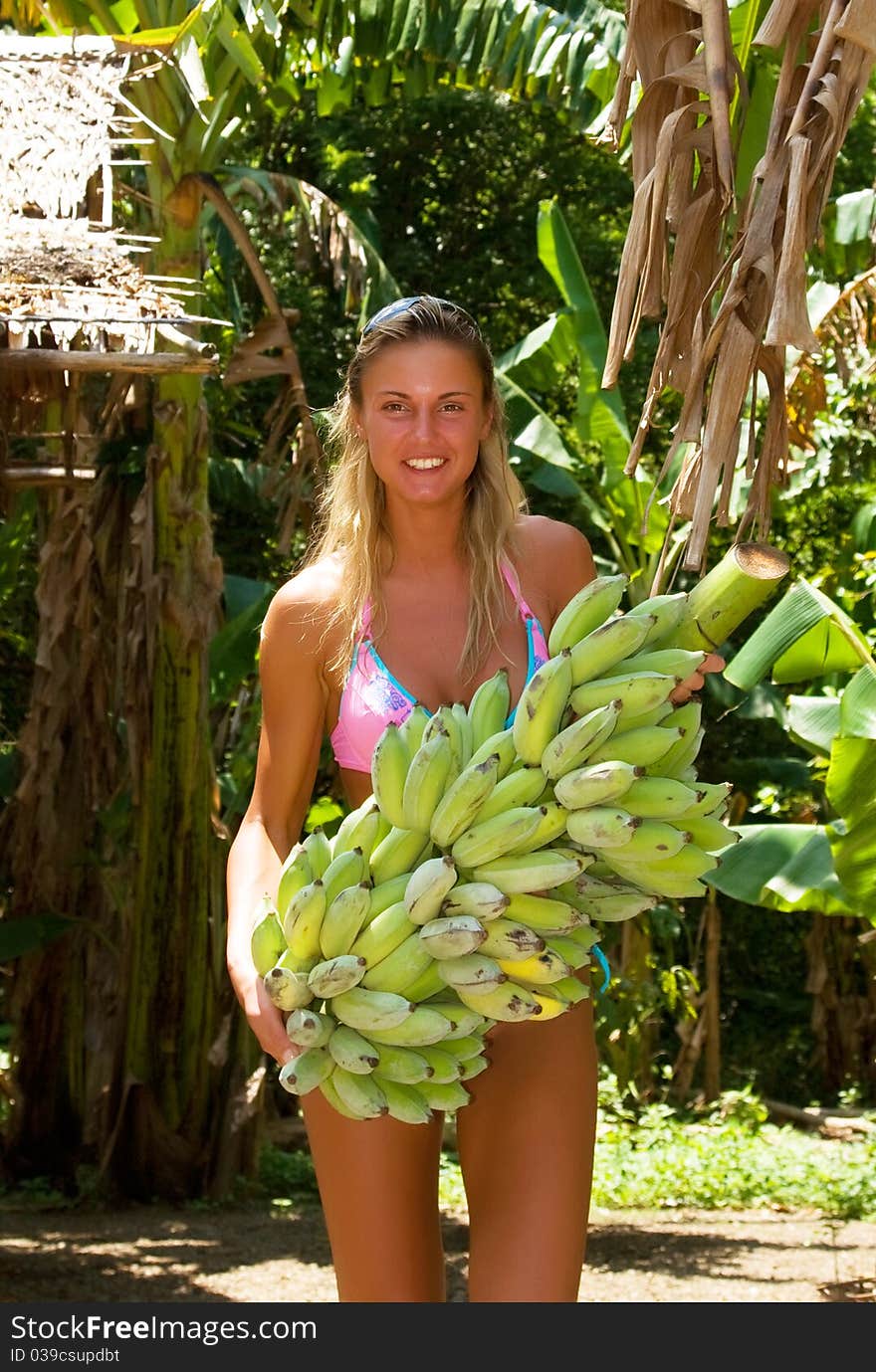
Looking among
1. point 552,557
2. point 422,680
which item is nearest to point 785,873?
point 552,557

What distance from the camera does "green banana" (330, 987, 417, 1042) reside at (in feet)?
6.30

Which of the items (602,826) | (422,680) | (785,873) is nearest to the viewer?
(602,826)

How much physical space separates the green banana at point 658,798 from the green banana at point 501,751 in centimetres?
15

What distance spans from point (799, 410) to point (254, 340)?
7.47 feet

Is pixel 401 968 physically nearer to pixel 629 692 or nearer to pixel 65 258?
pixel 629 692

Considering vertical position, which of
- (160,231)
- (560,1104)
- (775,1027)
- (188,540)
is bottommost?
(775,1027)

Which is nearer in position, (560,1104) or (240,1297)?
(560,1104)

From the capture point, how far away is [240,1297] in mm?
5852

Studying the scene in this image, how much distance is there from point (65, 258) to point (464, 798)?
3.39 metres

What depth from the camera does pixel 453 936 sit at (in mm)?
1902

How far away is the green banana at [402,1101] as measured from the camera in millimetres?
2008

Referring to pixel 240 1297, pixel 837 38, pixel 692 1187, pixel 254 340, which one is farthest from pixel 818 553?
pixel 837 38

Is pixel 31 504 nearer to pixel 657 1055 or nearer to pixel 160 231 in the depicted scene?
pixel 160 231

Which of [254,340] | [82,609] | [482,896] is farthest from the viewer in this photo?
[82,609]
